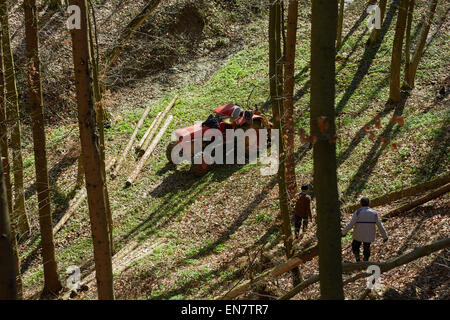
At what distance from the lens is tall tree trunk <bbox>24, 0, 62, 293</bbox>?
10.2 metres

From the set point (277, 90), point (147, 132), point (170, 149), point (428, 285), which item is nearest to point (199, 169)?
point (170, 149)

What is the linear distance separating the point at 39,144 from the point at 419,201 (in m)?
8.90

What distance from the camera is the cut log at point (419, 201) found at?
1013 centimetres

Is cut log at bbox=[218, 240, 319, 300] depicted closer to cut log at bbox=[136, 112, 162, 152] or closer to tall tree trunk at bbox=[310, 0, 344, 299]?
tall tree trunk at bbox=[310, 0, 344, 299]

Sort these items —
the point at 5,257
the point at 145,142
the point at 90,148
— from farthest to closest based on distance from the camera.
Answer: the point at 145,142 → the point at 90,148 → the point at 5,257

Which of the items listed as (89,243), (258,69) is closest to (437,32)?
(258,69)

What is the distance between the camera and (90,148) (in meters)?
6.88

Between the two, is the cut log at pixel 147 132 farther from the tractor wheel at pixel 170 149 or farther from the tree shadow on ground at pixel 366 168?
the tree shadow on ground at pixel 366 168

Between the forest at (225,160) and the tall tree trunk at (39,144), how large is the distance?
4 centimetres

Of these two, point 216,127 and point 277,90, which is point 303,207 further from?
point 216,127

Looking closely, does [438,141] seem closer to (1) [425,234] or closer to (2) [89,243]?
(1) [425,234]

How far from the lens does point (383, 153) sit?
1357 centimetres

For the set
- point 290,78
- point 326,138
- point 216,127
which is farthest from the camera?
point 216,127

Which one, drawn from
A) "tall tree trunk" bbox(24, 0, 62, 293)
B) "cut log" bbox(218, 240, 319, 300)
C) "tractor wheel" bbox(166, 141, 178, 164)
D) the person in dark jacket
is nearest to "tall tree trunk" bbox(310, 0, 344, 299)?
"cut log" bbox(218, 240, 319, 300)
